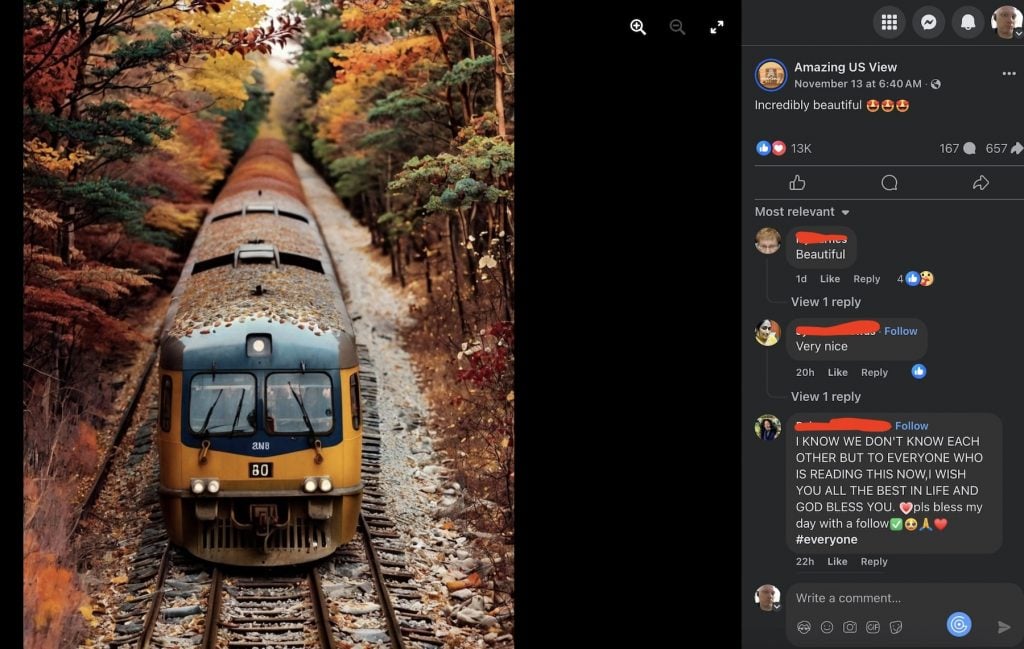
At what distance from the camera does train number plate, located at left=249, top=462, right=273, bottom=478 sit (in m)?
9.08

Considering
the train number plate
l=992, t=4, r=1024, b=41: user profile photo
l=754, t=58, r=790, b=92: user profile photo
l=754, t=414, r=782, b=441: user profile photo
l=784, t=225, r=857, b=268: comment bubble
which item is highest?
l=992, t=4, r=1024, b=41: user profile photo

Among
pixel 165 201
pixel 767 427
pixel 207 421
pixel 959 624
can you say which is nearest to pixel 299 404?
pixel 207 421

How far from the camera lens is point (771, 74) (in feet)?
10.00

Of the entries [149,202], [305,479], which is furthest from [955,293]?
[149,202]

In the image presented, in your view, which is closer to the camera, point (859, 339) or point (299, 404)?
point (859, 339)

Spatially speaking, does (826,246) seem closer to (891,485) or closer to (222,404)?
(891,485)

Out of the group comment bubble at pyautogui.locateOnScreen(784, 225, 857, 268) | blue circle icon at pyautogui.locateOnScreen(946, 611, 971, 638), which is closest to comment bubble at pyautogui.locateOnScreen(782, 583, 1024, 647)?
blue circle icon at pyautogui.locateOnScreen(946, 611, 971, 638)

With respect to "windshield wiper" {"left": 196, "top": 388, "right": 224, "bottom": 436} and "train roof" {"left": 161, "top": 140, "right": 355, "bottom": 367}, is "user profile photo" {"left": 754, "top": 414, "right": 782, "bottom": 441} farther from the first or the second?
"windshield wiper" {"left": 196, "top": 388, "right": 224, "bottom": 436}

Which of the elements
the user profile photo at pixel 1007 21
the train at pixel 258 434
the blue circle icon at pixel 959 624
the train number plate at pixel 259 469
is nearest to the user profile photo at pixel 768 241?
the user profile photo at pixel 1007 21

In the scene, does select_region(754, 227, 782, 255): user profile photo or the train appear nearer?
select_region(754, 227, 782, 255): user profile photo

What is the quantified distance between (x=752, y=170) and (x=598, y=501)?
1.11 meters

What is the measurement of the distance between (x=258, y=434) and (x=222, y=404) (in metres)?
0.43

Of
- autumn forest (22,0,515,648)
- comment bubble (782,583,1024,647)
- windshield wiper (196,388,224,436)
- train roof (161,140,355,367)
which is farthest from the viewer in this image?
autumn forest (22,0,515,648)

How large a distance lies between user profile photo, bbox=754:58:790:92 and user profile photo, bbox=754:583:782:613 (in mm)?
1505
